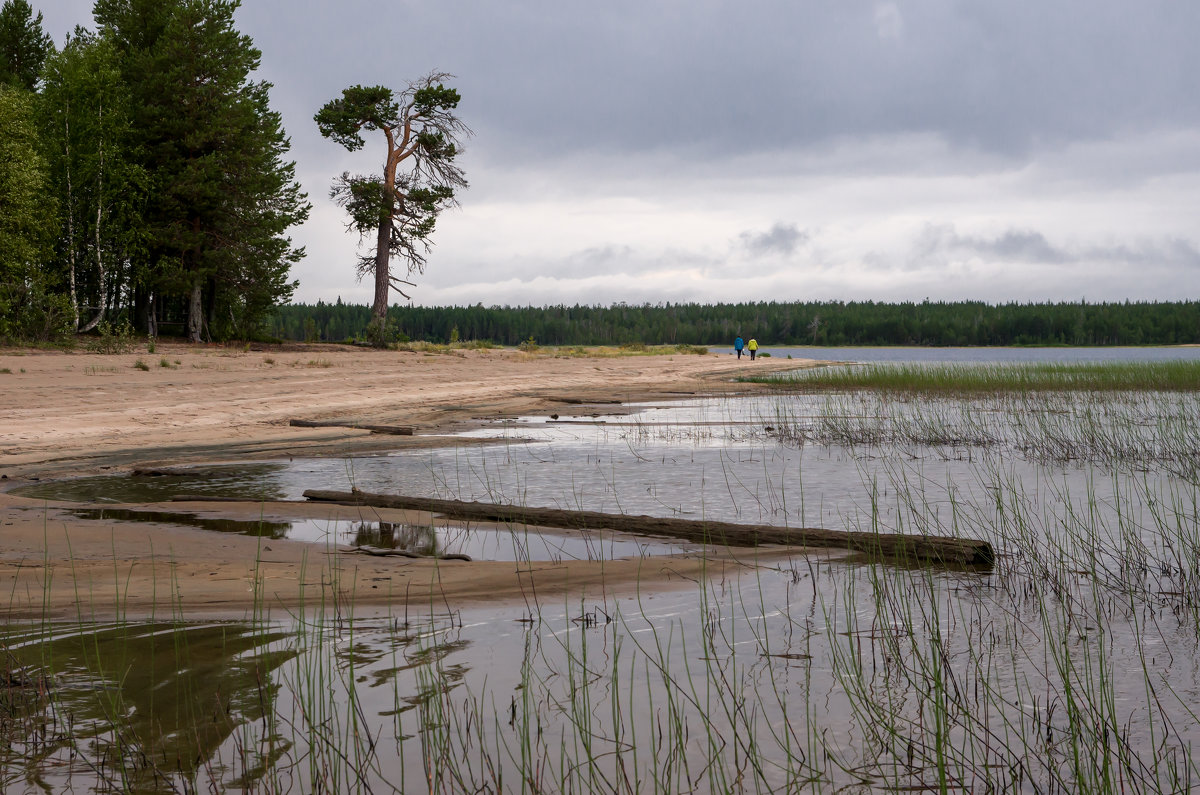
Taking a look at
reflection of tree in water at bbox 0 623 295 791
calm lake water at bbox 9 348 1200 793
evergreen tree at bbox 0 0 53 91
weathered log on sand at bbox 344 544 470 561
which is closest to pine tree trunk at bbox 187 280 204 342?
evergreen tree at bbox 0 0 53 91

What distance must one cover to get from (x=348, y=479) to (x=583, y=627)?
6486 millimetres

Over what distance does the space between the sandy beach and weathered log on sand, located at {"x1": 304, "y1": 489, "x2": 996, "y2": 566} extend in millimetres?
215

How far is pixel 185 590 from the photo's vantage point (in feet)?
18.7

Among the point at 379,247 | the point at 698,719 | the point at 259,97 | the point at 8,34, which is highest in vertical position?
the point at 8,34

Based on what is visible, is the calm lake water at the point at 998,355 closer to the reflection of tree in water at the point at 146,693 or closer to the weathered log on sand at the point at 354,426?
the weathered log on sand at the point at 354,426

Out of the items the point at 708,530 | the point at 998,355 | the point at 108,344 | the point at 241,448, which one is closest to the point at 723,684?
the point at 708,530

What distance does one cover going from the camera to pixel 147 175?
32.0m

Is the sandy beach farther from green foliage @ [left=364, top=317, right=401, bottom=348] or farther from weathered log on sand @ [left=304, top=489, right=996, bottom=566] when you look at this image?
green foliage @ [left=364, top=317, right=401, bottom=348]

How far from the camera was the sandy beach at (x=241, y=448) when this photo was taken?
5.77m

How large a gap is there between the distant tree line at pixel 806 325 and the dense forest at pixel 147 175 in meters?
98.0

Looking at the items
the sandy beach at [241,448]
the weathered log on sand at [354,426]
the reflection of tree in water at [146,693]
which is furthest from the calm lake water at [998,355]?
the reflection of tree in water at [146,693]

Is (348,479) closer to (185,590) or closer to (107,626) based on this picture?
(185,590)

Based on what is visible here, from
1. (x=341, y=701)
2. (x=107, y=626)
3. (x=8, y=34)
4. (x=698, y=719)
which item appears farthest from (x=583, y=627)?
(x=8, y=34)

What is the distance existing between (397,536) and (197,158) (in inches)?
1164
